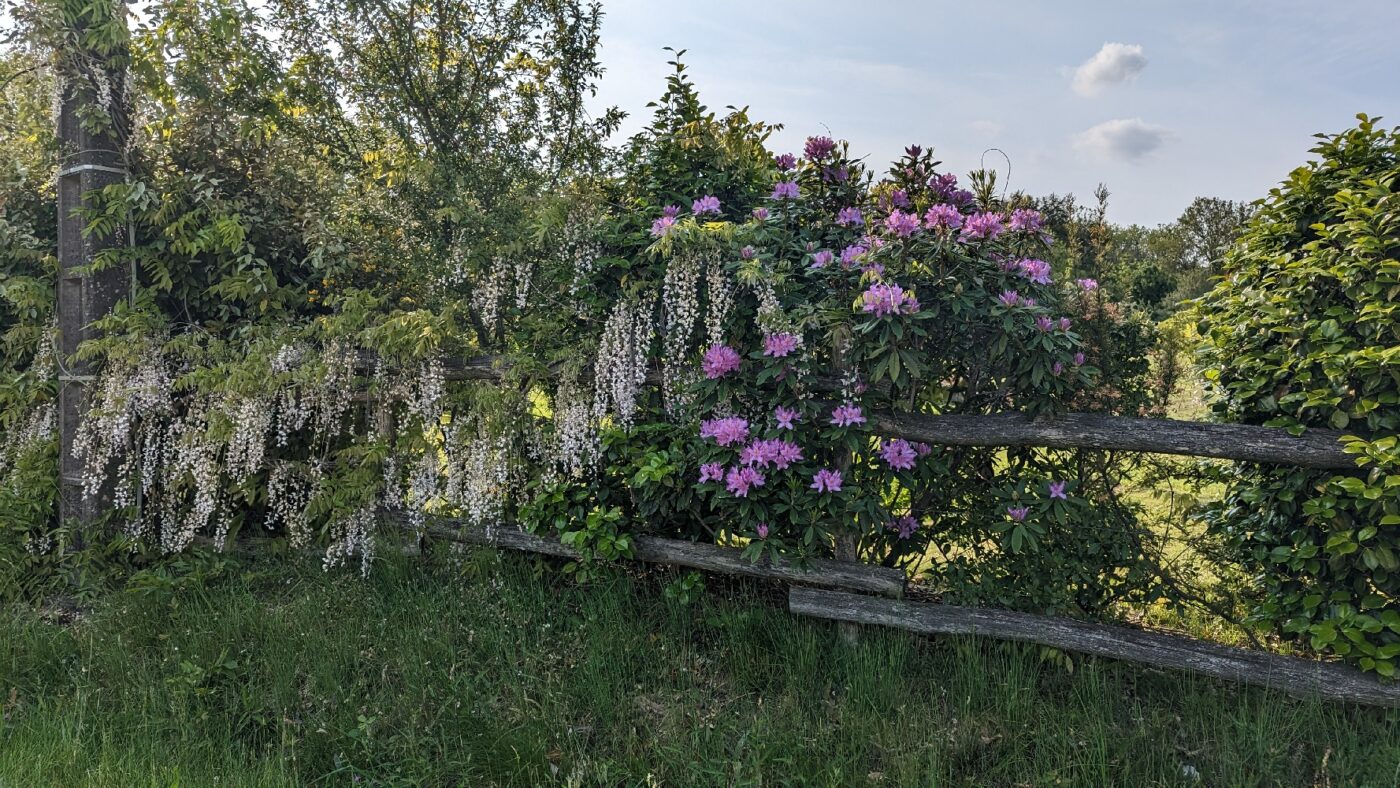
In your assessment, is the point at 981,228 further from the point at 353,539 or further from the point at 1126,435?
the point at 353,539

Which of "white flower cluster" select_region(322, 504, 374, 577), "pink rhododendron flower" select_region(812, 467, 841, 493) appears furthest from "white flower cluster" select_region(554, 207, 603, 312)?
"white flower cluster" select_region(322, 504, 374, 577)

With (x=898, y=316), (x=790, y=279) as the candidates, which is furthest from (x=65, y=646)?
(x=898, y=316)

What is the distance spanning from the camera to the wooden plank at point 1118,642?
2.93 m

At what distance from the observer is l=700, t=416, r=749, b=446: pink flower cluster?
10.6 feet

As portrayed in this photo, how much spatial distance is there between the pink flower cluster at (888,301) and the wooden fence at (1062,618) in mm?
431

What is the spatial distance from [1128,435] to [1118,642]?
2.74 ft

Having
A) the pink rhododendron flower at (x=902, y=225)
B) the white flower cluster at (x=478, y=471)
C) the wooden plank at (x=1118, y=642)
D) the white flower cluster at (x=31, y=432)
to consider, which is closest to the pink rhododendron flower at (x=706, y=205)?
the pink rhododendron flower at (x=902, y=225)

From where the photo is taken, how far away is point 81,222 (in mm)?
4648

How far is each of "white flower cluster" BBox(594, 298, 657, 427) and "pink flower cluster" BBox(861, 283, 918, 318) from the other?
→ 101 centimetres

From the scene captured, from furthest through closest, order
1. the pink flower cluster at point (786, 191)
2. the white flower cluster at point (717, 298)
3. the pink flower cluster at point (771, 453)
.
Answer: the pink flower cluster at point (786, 191)
the white flower cluster at point (717, 298)
the pink flower cluster at point (771, 453)

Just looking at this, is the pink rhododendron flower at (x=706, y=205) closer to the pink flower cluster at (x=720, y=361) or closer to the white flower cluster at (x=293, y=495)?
the pink flower cluster at (x=720, y=361)

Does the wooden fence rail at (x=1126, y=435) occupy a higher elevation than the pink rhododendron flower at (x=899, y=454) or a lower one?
higher

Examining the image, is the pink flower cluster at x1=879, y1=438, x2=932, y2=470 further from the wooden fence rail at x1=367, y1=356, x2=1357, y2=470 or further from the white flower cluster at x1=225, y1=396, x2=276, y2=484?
the white flower cluster at x1=225, y1=396, x2=276, y2=484

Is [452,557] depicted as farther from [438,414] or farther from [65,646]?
[65,646]
